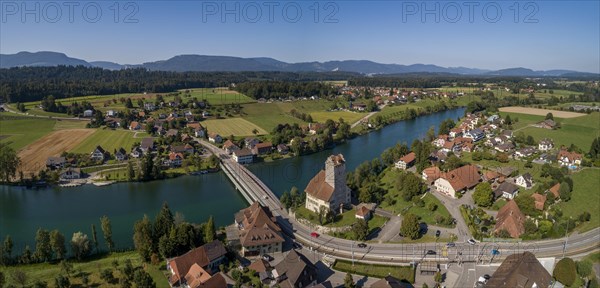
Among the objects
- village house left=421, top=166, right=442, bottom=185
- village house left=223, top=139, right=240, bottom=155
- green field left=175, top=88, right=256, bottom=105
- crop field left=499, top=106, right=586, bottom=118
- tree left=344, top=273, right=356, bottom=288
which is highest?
green field left=175, top=88, right=256, bottom=105

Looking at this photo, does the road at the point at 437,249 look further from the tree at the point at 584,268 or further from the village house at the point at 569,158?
the village house at the point at 569,158

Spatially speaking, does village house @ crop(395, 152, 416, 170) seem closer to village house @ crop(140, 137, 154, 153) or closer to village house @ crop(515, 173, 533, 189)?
village house @ crop(515, 173, 533, 189)

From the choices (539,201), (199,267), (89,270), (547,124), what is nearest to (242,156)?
(89,270)

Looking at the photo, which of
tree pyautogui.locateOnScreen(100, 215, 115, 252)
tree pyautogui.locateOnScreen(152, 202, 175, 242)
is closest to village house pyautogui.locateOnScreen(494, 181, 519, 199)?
tree pyautogui.locateOnScreen(152, 202, 175, 242)

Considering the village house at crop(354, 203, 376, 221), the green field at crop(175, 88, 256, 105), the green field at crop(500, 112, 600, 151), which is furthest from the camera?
the green field at crop(175, 88, 256, 105)

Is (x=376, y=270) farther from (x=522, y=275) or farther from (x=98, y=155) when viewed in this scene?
(x=98, y=155)

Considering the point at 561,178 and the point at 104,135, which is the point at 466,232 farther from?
the point at 104,135

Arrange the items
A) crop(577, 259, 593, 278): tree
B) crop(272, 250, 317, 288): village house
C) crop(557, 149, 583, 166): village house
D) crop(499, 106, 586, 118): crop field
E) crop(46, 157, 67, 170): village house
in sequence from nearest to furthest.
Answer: crop(577, 259, 593, 278): tree
crop(272, 250, 317, 288): village house
crop(557, 149, 583, 166): village house
crop(46, 157, 67, 170): village house
crop(499, 106, 586, 118): crop field

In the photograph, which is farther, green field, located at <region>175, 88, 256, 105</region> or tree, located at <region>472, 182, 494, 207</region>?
green field, located at <region>175, 88, 256, 105</region>
